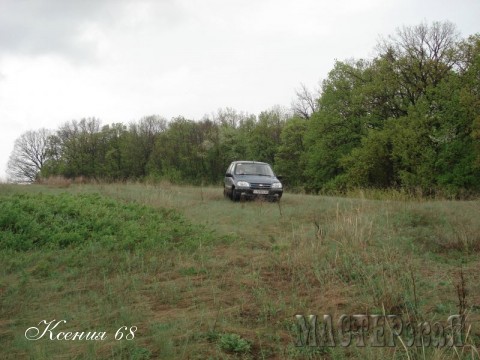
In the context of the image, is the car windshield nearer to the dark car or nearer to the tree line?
the dark car

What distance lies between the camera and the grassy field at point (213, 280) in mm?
3752

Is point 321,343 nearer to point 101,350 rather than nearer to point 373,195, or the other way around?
point 101,350

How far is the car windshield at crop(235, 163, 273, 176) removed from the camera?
15.9 meters

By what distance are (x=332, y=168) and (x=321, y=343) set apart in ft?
110

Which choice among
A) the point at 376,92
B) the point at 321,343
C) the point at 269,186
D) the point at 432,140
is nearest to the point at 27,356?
the point at 321,343

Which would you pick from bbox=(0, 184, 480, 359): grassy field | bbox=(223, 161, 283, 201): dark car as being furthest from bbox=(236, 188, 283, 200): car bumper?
bbox=(0, 184, 480, 359): grassy field

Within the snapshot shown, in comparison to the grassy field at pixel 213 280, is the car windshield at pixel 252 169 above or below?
above

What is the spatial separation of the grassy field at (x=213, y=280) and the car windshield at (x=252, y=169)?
593cm

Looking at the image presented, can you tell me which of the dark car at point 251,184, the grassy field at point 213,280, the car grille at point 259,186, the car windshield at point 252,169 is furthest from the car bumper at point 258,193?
the grassy field at point 213,280

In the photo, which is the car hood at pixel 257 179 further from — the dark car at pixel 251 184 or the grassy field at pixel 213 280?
the grassy field at pixel 213 280

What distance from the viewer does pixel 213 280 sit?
18.6ft

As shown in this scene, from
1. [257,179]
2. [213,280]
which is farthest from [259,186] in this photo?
[213,280]

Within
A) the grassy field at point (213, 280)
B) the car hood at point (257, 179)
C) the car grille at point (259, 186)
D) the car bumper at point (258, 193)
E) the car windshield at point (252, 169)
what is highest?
the car windshield at point (252, 169)

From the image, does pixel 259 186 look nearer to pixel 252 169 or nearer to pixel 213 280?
pixel 252 169
